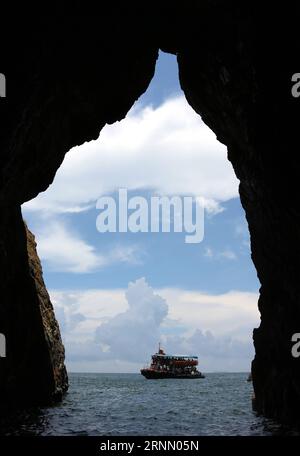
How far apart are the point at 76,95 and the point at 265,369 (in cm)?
1870

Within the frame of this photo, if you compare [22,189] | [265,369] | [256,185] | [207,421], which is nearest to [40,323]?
[22,189]

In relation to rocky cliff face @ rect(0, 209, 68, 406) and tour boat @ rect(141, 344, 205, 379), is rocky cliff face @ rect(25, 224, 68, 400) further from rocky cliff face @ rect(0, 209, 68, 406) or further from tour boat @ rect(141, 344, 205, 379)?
tour boat @ rect(141, 344, 205, 379)

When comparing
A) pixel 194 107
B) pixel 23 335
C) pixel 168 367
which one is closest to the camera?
pixel 194 107

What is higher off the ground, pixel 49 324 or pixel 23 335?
pixel 49 324

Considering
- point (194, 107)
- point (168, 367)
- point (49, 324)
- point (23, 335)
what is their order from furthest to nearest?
1. point (168, 367)
2. point (49, 324)
3. point (23, 335)
4. point (194, 107)

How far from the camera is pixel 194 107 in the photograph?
90.1 feet

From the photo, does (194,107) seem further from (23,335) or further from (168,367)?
(168,367)

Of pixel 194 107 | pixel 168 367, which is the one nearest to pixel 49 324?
pixel 194 107

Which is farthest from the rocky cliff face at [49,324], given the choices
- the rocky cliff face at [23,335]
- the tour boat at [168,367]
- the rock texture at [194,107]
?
the tour boat at [168,367]

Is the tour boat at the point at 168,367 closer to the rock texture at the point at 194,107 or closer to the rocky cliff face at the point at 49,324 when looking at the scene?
the rocky cliff face at the point at 49,324

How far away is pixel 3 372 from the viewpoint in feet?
85.2

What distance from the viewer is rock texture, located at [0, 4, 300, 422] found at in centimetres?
1797

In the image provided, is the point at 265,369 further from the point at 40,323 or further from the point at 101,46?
the point at 101,46

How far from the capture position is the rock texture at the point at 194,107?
18.0 m
